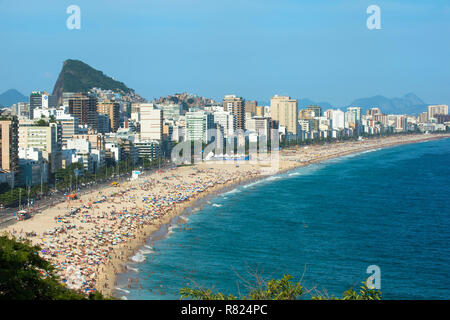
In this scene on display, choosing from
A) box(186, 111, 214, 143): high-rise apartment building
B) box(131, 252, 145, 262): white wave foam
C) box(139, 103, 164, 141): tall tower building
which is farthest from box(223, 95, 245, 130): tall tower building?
box(131, 252, 145, 262): white wave foam

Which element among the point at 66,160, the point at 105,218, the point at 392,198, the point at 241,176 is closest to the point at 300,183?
the point at 241,176

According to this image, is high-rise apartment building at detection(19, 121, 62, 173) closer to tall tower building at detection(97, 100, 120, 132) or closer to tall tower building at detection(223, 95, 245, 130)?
tall tower building at detection(97, 100, 120, 132)

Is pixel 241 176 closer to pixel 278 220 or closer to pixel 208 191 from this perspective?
pixel 208 191

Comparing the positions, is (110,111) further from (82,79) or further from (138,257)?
(82,79)

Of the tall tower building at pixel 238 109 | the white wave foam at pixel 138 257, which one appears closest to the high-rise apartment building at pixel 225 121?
the tall tower building at pixel 238 109
